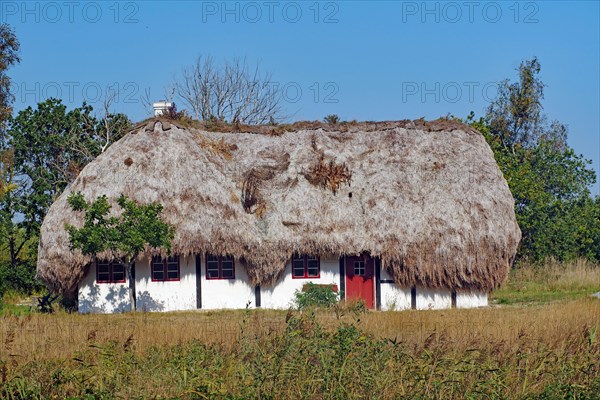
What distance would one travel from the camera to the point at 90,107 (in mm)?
30969

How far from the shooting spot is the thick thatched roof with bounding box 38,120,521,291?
23.5 metres

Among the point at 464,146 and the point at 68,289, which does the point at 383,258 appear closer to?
the point at 464,146

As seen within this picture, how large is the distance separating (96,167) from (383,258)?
858cm

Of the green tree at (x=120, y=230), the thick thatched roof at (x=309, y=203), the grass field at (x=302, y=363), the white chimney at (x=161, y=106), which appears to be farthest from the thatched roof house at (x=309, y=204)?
the grass field at (x=302, y=363)

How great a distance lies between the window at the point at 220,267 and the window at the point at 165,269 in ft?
2.96

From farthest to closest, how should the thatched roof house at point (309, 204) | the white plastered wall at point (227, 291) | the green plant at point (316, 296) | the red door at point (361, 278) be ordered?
1. the red door at point (361, 278)
2. the white plastered wall at point (227, 291)
3. the thatched roof house at point (309, 204)
4. the green plant at point (316, 296)

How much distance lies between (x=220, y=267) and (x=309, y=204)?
311 centimetres

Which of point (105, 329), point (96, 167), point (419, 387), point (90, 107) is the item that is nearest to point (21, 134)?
A: point (90, 107)

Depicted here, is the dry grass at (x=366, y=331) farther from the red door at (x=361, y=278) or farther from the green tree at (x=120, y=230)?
the red door at (x=361, y=278)

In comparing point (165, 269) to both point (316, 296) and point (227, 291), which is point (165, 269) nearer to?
point (227, 291)

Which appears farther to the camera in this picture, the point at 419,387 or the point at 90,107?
the point at 90,107

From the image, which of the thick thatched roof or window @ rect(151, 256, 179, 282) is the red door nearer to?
the thick thatched roof

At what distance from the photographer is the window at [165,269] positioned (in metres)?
23.9

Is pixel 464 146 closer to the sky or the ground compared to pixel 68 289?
closer to the sky
